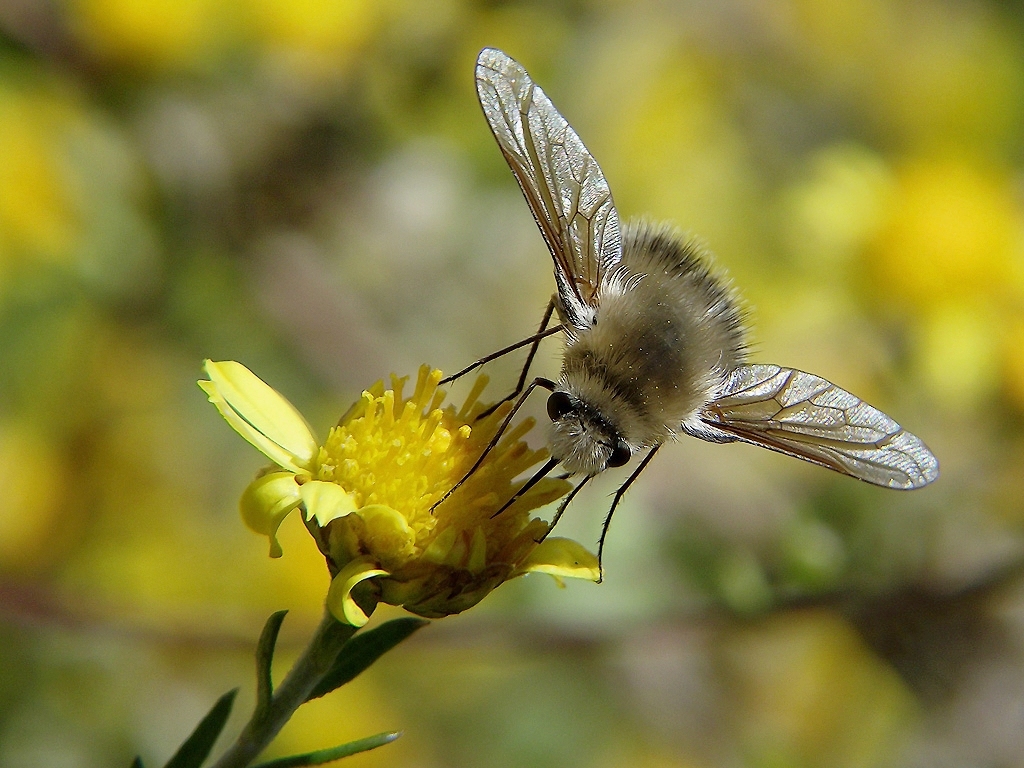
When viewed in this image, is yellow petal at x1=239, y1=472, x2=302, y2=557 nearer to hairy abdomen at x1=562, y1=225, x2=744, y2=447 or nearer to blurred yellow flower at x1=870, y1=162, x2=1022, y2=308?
hairy abdomen at x1=562, y1=225, x2=744, y2=447

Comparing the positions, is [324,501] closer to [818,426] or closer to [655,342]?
[655,342]

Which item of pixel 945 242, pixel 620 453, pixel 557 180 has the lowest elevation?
pixel 620 453

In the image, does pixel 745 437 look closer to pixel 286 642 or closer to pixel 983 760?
pixel 286 642

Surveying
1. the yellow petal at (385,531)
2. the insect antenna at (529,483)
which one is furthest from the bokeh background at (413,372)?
the yellow petal at (385,531)

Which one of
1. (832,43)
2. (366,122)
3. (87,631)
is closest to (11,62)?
(366,122)

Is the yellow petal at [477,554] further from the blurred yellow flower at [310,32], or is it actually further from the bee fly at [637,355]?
the blurred yellow flower at [310,32]

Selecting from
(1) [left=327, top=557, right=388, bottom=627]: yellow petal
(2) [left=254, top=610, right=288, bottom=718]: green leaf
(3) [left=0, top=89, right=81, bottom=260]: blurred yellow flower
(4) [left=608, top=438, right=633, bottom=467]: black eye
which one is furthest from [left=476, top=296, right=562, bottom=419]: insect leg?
(3) [left=0, top=89, right=81, bottom=260]: blurred yellow flower

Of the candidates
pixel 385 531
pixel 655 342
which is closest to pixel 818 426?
pixel 655 342
